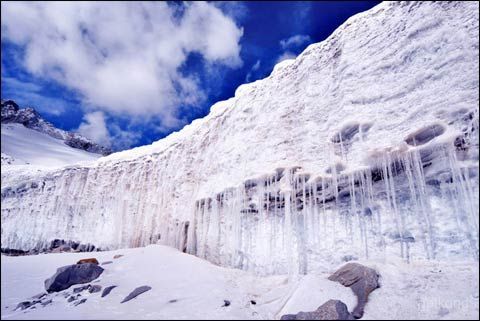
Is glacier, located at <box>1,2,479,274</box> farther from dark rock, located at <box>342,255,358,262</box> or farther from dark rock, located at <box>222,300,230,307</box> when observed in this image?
dark rock, located at <box>222,300,230,307</box>

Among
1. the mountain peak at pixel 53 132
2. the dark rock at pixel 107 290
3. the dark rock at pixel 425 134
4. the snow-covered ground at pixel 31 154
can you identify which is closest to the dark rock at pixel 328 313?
the dark rock at pixel 425 134

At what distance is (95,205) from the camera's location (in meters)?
22.3

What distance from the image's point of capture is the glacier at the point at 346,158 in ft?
27.0

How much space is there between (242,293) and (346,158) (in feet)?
19.6

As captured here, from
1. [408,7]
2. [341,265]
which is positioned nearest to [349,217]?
[341,265]

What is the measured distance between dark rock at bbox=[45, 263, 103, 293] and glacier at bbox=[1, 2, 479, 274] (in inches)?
191

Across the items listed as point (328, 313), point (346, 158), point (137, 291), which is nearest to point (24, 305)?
point (137, 291)

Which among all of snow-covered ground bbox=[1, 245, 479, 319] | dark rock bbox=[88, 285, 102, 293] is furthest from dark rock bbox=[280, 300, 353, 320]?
dark rock bbox=[88, 285, 102, 293]

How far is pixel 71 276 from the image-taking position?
1160 centimetres

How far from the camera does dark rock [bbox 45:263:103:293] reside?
1123 centimetres

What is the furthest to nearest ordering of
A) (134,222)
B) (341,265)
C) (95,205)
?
(95,205) → (134,222) → (341,265)

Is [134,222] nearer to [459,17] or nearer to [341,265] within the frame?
[341,265]

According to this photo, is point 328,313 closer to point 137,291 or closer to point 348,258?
point 348,258

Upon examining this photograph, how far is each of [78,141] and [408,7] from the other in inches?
1494
